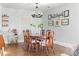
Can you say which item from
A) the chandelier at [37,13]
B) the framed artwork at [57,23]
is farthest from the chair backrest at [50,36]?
the chandelier at [37,13]

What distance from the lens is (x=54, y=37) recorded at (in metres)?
1.99

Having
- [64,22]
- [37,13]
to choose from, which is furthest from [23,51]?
[64,22]

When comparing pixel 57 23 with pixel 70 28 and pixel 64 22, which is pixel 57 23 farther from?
pixel 70 28

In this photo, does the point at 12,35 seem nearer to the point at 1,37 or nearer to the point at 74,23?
the point at 1,37

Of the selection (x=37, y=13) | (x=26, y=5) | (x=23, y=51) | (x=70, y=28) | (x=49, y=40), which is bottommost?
(x=23, y=51)

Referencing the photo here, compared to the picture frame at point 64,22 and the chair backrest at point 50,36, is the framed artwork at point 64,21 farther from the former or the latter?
the chair backrest at point 50,36

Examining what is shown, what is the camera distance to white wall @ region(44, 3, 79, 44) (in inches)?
77.2

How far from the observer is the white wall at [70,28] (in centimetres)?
196

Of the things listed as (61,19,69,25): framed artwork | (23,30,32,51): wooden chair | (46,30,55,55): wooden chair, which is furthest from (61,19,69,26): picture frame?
(23,30,32,51): wooden chair

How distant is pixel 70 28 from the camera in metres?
1.96

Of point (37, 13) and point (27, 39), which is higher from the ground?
point (37, 13)

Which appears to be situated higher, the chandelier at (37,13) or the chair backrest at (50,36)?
the chandelier at (37,13)

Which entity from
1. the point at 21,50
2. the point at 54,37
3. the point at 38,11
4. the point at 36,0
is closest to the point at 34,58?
the point at 21,50

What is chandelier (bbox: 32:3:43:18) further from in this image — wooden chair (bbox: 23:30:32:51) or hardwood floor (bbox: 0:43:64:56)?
hardwood floor (bbox: 0:43:64:56)
